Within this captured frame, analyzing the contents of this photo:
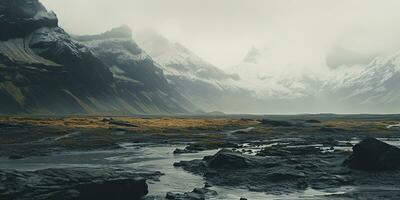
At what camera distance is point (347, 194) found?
5312 centimetres

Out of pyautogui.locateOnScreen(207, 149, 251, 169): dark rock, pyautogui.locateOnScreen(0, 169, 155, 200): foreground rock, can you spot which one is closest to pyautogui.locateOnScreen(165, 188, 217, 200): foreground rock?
pyautogui.locateOnScreen(0, 169, 155, 200): foreground rock

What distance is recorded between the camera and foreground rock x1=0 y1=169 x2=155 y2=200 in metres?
41.7

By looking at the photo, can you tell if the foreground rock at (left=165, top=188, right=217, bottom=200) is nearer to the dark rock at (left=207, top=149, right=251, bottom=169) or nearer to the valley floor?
the valley floor

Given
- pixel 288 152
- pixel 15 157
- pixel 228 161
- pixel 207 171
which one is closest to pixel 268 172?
pixel 228 161

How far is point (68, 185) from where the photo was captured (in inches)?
1736

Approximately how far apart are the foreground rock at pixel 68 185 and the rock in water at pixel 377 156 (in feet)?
115

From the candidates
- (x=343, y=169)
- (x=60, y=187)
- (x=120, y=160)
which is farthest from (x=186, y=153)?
(x=60, y=187)

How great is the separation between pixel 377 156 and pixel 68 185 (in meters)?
44.4

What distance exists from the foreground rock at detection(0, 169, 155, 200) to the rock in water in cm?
3519

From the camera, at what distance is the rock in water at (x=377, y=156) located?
68.1 meters

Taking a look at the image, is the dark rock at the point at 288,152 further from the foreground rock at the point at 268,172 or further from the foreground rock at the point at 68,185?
the foreground rock at the point at 68,185

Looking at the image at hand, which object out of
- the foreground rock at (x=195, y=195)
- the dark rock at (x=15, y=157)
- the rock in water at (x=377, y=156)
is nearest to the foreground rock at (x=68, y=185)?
the foreground rock at (x=195, y=195)

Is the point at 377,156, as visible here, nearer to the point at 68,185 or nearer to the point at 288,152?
the point at 288,152

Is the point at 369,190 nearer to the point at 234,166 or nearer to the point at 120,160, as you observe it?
the point at 234,166
